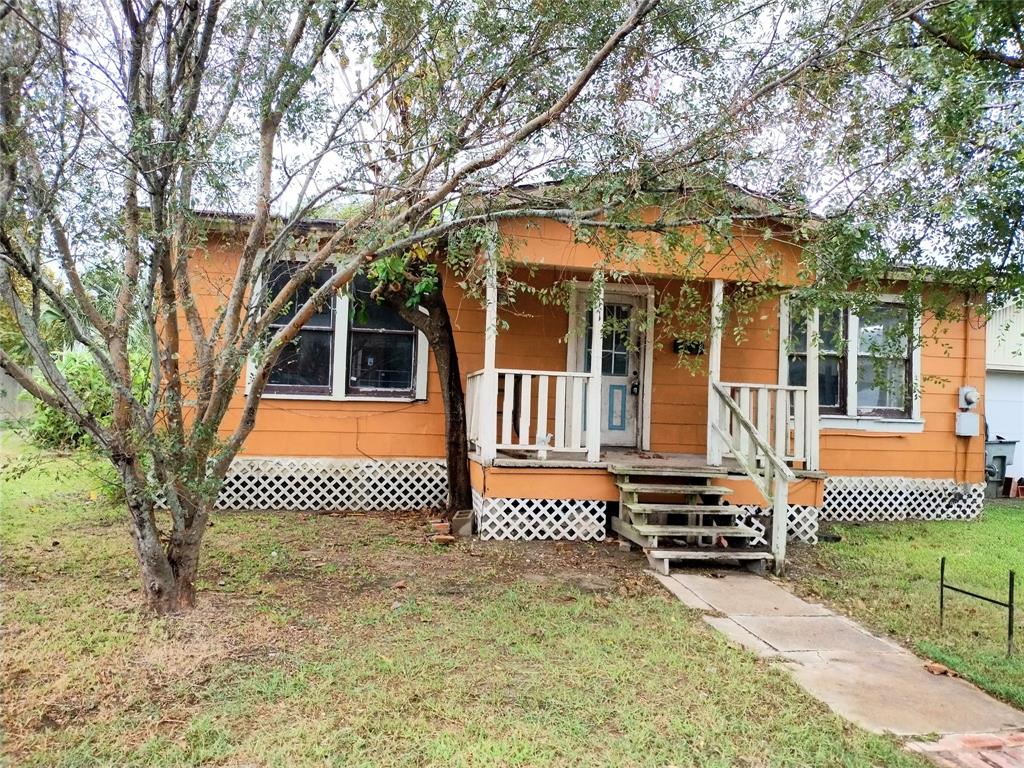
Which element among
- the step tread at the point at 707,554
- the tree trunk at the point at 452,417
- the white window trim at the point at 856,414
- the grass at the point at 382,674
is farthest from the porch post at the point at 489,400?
the white window trim at the point at 856,414

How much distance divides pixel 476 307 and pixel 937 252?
5015 millimetres

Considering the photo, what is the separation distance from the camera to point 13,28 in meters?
3.90

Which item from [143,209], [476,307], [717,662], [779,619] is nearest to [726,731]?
[717,662]

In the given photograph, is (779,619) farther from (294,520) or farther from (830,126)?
(294,520)

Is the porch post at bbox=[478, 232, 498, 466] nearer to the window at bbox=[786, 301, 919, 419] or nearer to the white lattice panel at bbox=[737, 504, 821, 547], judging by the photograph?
the white lattice panel at bbox=[737, 504, 821, 547]

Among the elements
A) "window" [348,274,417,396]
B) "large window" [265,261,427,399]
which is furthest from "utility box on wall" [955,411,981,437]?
"window" [348,274,417,396]

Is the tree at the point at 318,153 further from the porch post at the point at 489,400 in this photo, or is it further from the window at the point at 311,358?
the window at the point at 311,358

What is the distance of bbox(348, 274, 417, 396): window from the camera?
825cm

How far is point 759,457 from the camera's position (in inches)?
291

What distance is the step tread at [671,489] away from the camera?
21.7 feet

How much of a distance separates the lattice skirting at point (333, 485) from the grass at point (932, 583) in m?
4.19

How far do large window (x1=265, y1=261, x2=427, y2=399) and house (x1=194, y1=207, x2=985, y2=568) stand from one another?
0.8 inches

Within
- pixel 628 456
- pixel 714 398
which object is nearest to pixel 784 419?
pixel 714 398

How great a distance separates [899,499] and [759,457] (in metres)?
3.32
